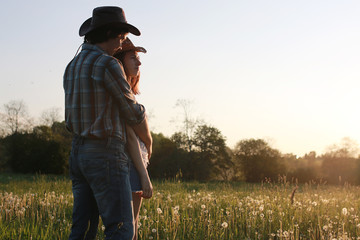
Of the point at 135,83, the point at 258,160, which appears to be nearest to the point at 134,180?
the point at 135,83

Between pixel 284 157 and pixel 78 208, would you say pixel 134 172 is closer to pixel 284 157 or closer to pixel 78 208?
pixel 78 208

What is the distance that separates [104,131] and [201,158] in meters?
34.4

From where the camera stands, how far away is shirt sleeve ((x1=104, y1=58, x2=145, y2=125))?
2.49m

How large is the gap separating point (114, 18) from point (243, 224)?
159 inches

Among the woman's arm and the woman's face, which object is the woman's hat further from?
the woman's arm

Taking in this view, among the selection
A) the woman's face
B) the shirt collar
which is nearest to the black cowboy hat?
the shirt collar

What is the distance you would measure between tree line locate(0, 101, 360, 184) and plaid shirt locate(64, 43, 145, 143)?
3177 cm

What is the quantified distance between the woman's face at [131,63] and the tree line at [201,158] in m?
31.3

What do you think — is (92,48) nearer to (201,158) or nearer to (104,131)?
(104,131)

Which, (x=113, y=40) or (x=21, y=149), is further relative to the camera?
(x=21, y=149)

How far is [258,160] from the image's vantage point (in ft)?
133

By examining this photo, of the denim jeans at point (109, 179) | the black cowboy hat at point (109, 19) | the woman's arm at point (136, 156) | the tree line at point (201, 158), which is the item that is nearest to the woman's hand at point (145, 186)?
the woman's arm at point (136, 156)

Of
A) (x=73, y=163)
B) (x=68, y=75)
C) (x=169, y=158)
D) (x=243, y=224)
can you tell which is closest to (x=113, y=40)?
(x=68, y=75)

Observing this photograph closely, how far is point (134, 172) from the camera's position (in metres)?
2.70
